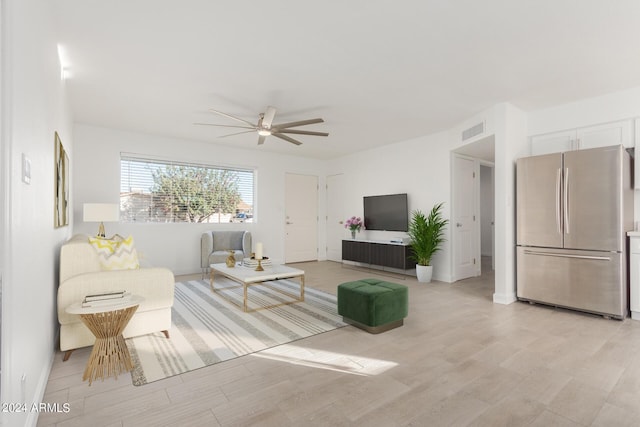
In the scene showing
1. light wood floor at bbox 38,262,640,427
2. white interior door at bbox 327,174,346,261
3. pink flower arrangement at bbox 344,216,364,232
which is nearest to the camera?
light wood floor at bbox 38,262,640,427

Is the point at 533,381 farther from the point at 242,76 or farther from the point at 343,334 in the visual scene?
the point at 242,76

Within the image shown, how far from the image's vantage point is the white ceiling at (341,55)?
230 centimetres

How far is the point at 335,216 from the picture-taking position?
7.74 metres

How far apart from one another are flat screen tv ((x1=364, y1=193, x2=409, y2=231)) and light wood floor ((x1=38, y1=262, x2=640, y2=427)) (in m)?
3.13

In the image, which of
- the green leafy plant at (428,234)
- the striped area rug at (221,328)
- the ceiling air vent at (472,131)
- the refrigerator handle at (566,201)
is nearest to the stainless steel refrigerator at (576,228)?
the refrigerator handle at (566,201)

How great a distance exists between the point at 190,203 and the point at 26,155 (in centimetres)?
467

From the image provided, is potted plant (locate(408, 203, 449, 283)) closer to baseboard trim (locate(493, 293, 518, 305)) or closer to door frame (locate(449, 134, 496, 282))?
door frame (locate(449, 134, 496, 282))

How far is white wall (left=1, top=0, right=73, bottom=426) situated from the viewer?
1263mm

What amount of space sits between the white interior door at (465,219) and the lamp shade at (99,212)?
5258mm

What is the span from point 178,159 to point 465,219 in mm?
5411

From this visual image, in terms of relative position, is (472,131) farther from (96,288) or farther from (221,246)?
(96,288)

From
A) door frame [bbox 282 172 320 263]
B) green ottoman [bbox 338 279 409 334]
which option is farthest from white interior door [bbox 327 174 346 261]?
green ottoman [bbox 338 279 409 334]

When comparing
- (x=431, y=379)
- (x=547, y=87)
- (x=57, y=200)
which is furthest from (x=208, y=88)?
(x=547, y=87)

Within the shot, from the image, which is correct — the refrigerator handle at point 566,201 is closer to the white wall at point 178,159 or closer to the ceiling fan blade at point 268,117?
the ceiling fan blade at point 268,117
